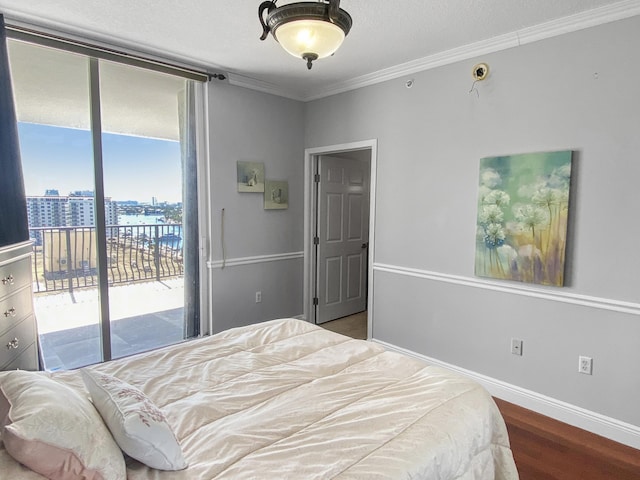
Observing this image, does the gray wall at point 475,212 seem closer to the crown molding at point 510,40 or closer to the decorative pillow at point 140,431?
the crown molding at point 510,40

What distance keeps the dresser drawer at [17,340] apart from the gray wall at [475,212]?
2771mm

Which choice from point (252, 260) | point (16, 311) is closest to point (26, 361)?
point (16, 311)

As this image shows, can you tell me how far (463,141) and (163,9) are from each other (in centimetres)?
235

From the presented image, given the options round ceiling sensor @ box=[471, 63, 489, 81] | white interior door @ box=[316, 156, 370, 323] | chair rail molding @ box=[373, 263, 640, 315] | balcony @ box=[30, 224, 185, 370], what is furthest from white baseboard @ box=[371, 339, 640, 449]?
balcony @ box=[30, 224, 185, 370]

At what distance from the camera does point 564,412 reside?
101 inches

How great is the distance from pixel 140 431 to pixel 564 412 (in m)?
2.73

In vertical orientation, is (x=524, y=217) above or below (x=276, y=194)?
below

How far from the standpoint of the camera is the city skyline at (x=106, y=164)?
111 inches

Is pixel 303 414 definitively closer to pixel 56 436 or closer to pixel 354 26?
pixel 56 436

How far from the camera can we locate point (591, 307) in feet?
7.97

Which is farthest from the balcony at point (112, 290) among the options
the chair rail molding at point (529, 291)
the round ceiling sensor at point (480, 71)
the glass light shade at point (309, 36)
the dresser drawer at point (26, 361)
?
the round ceiling sensor at point (480, 71)

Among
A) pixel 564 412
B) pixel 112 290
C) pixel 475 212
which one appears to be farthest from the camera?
pixel 112 290

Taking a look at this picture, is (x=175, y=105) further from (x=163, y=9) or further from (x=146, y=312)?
(x=146, y=312)

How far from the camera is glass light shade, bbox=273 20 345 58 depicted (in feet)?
5.02
